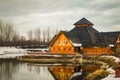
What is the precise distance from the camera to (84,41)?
50.9m

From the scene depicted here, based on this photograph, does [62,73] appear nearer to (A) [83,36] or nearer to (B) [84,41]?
(B) [84,41]

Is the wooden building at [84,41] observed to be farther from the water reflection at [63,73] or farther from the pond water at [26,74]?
the pond water at [26,74]

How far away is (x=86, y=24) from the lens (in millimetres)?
53969

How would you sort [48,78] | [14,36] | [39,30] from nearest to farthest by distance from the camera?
1. [48,78]
2. [14,36]
3. [39,30]

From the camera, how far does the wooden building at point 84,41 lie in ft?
158

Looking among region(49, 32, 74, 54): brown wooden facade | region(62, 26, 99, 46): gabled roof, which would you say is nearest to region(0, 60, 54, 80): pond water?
region(49, 32, 74, 54): brown wooden facade

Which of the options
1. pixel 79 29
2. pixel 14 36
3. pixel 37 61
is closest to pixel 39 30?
pixel 14 36

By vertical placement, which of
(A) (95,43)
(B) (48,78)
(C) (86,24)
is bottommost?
(B) (48,78)

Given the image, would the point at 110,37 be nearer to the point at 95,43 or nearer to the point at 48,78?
the point at 95,43

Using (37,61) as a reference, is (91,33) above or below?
above

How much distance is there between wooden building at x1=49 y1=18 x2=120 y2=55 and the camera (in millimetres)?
48281

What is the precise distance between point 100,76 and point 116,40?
29.0 m

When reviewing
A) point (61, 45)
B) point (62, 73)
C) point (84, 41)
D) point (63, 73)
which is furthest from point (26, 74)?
point (84, 41)

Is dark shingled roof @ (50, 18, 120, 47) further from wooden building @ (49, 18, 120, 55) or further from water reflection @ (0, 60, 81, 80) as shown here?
water reflection @ (0, 60, 81, 80)
